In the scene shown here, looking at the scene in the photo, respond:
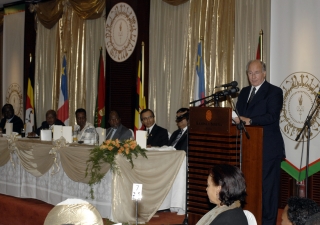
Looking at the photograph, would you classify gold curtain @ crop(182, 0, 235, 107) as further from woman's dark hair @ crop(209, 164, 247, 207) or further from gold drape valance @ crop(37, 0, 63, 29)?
woman's dark hair @ crop(209, 164, 247, 207)

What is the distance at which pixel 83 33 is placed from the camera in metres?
9.24

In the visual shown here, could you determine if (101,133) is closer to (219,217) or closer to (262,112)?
(262,112)

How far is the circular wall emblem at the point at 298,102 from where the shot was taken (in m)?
5.71

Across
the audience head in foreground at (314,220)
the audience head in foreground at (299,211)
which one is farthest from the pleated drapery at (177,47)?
the audience head in foreground at (314,220)

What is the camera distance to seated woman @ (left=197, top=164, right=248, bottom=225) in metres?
2.33

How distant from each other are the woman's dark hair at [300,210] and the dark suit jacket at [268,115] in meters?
2.09

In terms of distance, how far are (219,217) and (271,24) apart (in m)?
4.29

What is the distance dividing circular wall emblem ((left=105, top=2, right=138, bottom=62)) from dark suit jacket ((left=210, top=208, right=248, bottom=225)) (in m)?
5.98

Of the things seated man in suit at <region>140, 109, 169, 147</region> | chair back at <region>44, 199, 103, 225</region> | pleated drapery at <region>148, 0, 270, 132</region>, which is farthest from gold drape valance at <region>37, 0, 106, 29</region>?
chair back at <region>44, 199, 103, 225</region>

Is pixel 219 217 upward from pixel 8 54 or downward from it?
downward

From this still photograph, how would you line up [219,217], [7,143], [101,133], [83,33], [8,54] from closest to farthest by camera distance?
[219,217] < [101,133] < [7,143] < [83,33] < [8,54]

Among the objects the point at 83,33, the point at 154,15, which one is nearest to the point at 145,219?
the point at 154,15

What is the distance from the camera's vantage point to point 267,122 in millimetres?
4070

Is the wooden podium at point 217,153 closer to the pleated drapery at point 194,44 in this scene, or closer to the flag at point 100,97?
the pleated drapery at point 194,44
